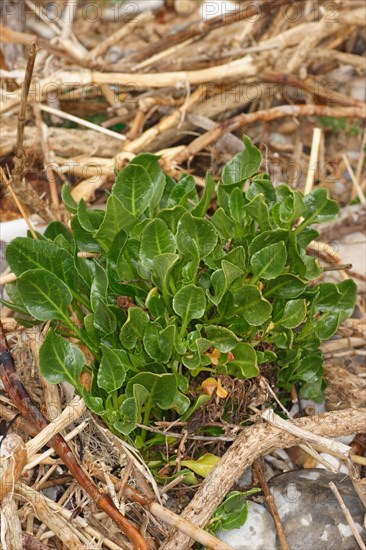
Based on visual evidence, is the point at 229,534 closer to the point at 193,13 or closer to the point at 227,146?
the point at 227,146

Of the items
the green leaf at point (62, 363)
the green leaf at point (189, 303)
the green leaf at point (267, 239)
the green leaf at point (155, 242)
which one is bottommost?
the green leaf at point (62, 363)

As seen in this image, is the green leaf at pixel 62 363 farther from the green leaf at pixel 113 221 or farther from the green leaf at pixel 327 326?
the green leaf at pixel 327 326

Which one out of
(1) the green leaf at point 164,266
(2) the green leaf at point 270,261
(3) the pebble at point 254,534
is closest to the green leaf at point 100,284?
(1) the green leaf at point 164,266

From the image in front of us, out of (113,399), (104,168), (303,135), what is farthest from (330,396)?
(303,135)

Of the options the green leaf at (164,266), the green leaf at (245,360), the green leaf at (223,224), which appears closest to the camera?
the green leaf at (164,266)

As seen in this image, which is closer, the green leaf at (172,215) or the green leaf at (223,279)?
the green leaf at (223,279)

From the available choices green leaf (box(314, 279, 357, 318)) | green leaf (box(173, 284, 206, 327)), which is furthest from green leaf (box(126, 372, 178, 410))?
green leaf (box(314, 279, 357, 318))
